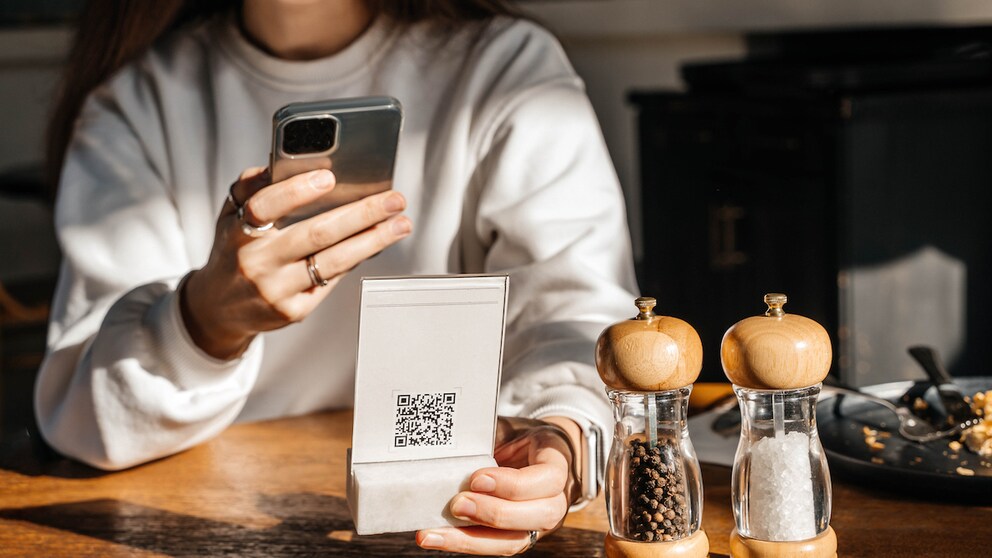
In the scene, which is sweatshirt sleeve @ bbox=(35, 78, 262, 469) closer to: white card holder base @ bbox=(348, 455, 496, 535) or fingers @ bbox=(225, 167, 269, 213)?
fingers @ bbox=(225, 167, 269, 213)

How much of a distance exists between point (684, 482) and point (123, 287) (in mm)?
681

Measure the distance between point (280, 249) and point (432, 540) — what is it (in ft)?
0.97

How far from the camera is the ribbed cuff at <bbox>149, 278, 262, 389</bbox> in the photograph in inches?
38.5

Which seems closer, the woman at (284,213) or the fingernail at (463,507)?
the fingernail at (463,507)

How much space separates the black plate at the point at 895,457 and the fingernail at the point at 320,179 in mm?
444

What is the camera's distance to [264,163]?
133 centimetres

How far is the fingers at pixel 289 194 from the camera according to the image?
844 mm

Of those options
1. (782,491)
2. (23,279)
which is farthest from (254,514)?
(23,279)

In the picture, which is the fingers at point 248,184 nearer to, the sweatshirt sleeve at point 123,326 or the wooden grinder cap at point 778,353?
the sweatshirt sleeve at point 123,326

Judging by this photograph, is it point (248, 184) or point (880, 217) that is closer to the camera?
point (248, 184)

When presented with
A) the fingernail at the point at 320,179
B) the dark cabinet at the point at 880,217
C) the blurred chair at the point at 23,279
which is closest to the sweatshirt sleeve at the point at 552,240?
the fingernail at the point at 320,179

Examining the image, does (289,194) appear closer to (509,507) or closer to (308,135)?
(308,135)

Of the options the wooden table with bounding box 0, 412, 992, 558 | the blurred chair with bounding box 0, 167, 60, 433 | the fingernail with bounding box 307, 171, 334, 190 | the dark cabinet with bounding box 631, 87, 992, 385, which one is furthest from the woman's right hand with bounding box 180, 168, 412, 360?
the blurred chair with bounding box 0, 167, 60, 433

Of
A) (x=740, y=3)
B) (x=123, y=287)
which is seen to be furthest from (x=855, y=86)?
(x=123, y=287)
